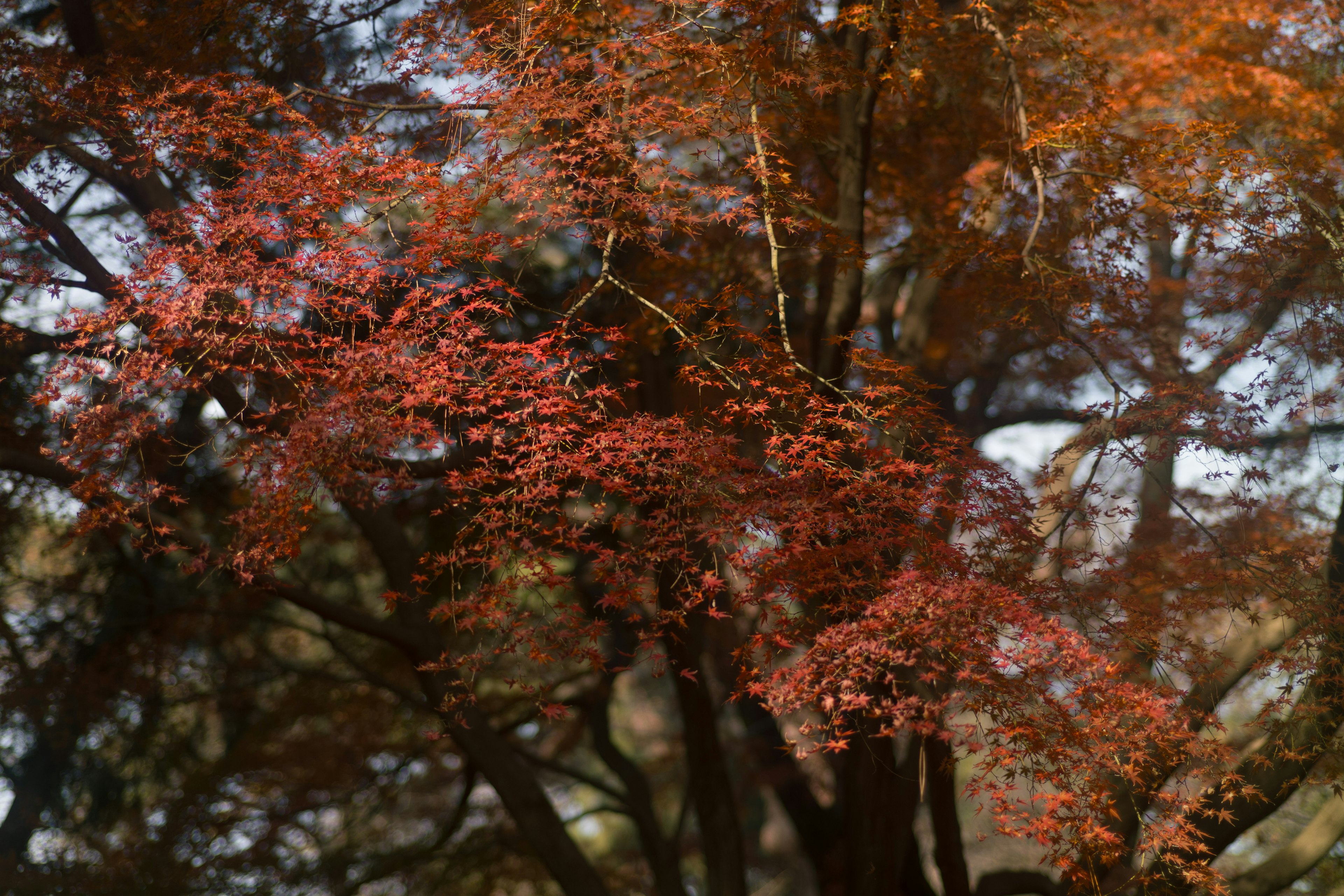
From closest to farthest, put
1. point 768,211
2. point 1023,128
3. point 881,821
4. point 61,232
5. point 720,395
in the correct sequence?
point 768,211 → point 61,232 → point 1023,128 → point 881,821 → point 720,395

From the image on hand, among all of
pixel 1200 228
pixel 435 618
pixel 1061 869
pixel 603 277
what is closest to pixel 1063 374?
pixel 1200 228

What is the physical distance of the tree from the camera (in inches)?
108

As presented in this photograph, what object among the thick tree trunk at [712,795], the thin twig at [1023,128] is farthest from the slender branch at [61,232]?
the thin twig at [1023,128]

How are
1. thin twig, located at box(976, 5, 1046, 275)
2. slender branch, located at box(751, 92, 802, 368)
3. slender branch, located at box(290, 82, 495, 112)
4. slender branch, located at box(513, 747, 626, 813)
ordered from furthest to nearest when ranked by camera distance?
slender branch, located at box(513, 747, 626, 813)
thin twig, located at box(976, 5, 1046, 275)
slender branch, located at box(290, 82, 495, 112)
slender branch, located at box(751, 92, 802, 368)

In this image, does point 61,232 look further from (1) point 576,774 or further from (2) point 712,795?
(1) point 576,774

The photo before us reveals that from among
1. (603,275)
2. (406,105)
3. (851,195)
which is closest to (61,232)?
(406,105)

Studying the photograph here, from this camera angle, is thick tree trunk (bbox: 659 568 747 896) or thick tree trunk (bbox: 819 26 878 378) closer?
thick tree trunk (bbox: 819 26 878 378)

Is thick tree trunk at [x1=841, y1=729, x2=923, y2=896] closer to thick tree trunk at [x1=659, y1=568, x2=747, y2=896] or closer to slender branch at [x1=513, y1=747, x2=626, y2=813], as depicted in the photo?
thick tree trunk at [x1=659, y1=568, x2=747, y2=896]

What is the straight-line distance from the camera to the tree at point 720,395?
275cm

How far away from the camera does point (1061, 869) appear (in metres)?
3.18

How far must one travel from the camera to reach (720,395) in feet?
19.5

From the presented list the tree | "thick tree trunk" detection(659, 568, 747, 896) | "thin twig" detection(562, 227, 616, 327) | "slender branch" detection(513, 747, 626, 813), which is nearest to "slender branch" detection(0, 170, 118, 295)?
the tree

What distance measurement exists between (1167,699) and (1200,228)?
2.01 m

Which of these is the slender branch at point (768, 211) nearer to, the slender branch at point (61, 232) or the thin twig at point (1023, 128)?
the thin twig at point (1023, 128)
